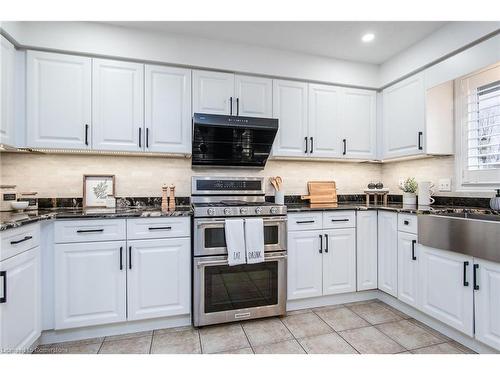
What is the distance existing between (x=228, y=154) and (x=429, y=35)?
6.95 ft

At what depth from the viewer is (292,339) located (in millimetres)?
1972

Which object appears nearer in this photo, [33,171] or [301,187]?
[33,171]

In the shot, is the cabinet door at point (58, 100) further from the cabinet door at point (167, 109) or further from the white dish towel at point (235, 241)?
the white dish towel at point (235, 241)

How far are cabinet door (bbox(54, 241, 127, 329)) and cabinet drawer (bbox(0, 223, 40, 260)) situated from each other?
0.60 feet

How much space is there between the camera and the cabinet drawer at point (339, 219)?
8.27ft

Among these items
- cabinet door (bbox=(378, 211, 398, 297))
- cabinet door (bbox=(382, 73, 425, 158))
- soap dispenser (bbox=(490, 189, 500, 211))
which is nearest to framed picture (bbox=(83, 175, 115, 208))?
cabinet door (bbox=(378, 211, 398, 297))

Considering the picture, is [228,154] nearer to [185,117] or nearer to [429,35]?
[185,117]

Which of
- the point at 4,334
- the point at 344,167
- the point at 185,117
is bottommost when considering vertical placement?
the point at 4,334

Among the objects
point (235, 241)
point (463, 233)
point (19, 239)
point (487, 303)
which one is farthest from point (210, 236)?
point (487, 303)

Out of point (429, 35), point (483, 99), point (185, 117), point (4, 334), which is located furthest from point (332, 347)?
point (429, 35)

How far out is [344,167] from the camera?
3.31 meters

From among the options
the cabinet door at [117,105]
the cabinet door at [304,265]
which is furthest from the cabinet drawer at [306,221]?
the cabinet door at [117,105]

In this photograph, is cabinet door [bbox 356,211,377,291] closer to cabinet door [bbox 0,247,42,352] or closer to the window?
the window
